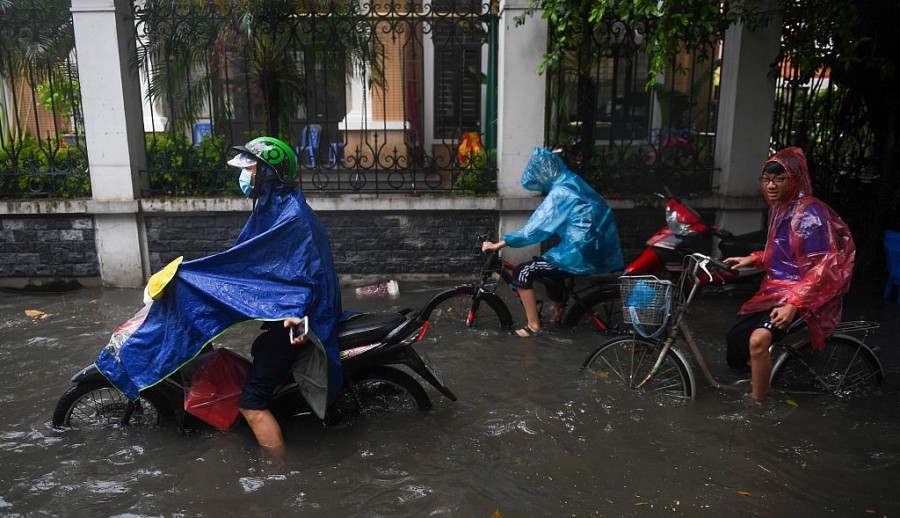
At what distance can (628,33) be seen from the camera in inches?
284

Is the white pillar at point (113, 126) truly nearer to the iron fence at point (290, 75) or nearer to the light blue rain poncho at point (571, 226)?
the iron fence at point (290, 75)

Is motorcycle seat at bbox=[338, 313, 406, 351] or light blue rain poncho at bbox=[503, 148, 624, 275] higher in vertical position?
light blue rain poncho at bbox=[503, 148, 624, 275]

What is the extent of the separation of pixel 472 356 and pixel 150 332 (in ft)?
8.45

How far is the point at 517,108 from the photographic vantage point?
7.17 m

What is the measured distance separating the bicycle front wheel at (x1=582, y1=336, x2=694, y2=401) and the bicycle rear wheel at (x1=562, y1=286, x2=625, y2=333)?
1.00m

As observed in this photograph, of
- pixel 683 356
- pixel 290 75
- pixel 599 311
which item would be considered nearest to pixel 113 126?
pixel 290 75

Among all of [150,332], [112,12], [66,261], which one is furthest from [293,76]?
[150,332]

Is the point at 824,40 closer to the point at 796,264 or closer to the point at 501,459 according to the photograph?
the point at 796,264

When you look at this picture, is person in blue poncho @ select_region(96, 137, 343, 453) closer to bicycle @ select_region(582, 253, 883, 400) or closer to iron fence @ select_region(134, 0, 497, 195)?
bicycle @ select_region(582, 253, 883, 400)

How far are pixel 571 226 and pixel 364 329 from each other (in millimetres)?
2264

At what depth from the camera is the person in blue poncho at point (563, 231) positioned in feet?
18.3

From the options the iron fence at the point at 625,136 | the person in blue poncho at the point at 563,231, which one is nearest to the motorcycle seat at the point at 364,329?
the person in blue poncho at the point at 563,231

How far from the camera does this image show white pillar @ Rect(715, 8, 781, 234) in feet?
23.3

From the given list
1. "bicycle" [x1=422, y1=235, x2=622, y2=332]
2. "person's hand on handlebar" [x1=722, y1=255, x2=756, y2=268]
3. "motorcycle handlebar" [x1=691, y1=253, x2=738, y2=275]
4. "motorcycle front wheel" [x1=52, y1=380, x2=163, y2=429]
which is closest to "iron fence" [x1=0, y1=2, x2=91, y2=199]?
"motorcycle front wheel" [x1=52, y1=380, x2=163, y2=429]
